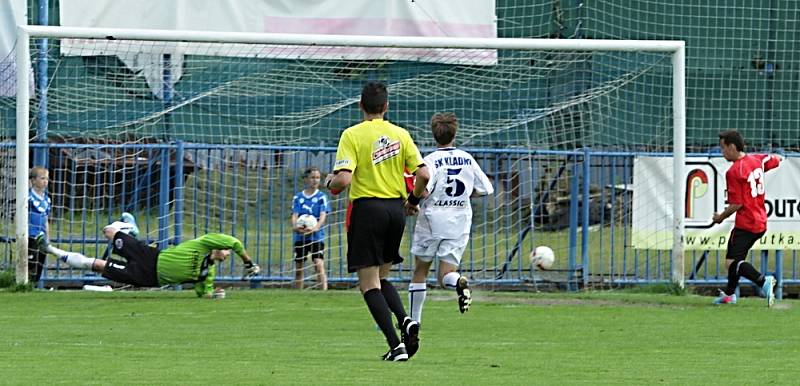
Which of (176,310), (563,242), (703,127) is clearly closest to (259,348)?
(176,310)

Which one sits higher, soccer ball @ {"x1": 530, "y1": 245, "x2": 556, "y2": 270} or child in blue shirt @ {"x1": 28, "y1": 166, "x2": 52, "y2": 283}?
child in blue shirt @ {"x1": 28, "y1": 166, "x2": 52, "y2": 283}

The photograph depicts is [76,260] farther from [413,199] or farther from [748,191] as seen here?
[748,191]

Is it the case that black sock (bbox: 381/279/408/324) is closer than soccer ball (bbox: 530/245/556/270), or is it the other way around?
black sock (bbox: 381/279/408/324)

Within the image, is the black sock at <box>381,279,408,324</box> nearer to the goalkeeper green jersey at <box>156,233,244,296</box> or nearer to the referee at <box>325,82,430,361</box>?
the referee at <box>325,82,430,361</box>

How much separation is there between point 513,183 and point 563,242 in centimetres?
158

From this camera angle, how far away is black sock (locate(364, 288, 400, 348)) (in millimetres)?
9578

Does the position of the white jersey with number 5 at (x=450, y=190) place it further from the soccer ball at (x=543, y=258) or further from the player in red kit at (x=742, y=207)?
the soccer ball at (x=543, y=258)

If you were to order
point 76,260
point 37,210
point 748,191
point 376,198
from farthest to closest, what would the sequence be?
point 37,210 → point 76,260 → point 748,191 → point 376,198

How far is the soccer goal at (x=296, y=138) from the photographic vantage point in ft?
58.4

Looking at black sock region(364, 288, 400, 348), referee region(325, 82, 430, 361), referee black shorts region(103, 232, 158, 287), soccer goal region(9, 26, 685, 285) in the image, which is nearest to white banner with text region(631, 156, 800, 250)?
soccer goal region(9, 26, 685, 285)

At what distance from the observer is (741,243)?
15633 mm

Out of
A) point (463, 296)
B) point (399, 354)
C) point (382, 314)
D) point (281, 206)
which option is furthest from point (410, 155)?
point (281, 206)

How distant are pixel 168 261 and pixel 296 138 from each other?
420 cm

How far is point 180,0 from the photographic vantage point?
18.2 m
